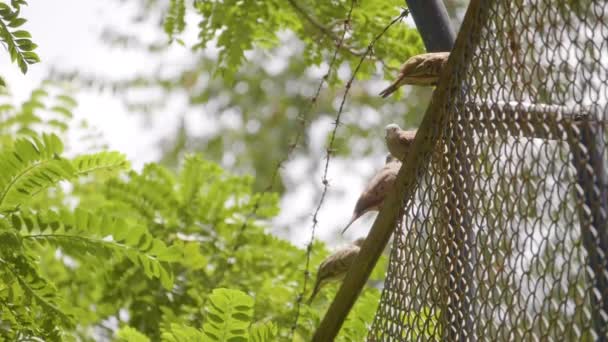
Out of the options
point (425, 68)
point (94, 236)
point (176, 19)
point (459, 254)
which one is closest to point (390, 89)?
point (425, 68)

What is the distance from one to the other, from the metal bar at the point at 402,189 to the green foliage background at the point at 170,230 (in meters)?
0.08

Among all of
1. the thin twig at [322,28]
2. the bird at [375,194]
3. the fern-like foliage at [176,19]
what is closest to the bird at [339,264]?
the bird at [375,194]

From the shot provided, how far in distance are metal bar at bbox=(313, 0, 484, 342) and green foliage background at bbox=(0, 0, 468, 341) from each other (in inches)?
3.1

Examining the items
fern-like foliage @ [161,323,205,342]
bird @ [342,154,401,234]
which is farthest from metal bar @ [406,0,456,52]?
fern-like foliage @ [161,323,205,342]

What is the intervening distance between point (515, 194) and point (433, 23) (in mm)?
260

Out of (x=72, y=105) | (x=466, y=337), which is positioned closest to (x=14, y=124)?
(x=72, y=105)

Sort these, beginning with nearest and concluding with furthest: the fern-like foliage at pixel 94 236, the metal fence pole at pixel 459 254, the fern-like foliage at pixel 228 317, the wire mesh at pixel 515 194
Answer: the wire mesh at pixel 515 194 < the metal fence pole at pixel 459 254 < the fern-like foliage at pixel 228 317 < the fern-like foliage at pixel 94 236

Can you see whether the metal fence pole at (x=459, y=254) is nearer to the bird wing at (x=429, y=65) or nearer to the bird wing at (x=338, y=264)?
the bird wing at (x=429, y=65)

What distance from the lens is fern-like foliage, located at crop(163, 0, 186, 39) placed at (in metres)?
1.29

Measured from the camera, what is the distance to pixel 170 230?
4.92ft

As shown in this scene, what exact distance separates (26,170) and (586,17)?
2.08 ft

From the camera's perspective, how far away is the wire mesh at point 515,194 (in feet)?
1.79

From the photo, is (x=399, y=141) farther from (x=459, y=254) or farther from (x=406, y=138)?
(x=459, y=254)

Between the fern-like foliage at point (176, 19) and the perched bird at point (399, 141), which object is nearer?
the perched bird at point (399, 141)
